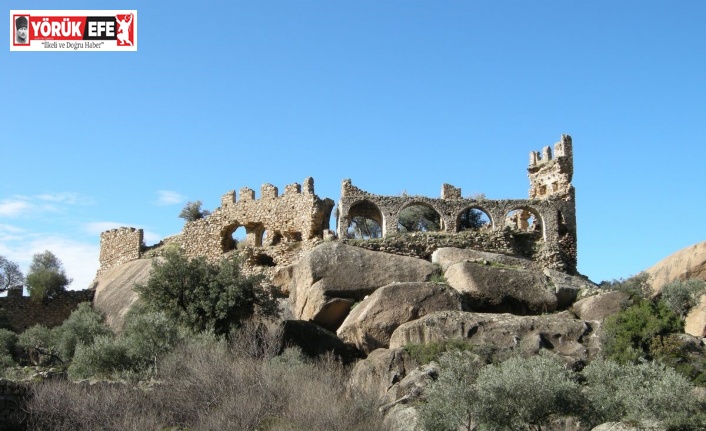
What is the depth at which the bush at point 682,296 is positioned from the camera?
127ft

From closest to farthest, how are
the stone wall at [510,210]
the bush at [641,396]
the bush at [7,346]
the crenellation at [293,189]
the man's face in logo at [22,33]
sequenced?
the bush at [641,396]
the man's face in logo at [22,33]
the bush at [7,346]
the stone wall at [510,210]
the crenellation at [293,189]

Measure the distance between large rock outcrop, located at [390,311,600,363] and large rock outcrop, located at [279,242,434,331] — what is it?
157 inches

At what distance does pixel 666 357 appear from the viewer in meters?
31.5

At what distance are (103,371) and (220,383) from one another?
5398 mm

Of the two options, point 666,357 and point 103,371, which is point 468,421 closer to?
point 666,357

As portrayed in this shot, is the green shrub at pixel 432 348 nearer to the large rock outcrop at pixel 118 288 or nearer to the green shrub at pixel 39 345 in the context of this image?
the green shrub at pixel 39 345

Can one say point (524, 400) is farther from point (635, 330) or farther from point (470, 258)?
point (470, 258)

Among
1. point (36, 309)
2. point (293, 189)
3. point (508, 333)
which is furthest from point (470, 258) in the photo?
point (36, 309)

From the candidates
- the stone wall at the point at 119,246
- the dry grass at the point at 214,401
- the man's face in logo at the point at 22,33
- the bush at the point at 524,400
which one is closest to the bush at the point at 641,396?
the bush at the point at 524,400

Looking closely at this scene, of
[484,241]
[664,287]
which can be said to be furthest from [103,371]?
[664,287]

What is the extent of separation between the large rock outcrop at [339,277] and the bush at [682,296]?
10092 millimetres

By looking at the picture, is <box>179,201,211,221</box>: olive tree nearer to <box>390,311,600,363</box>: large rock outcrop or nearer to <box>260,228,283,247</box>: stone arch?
<box>260,228,283,247</box>: stone arch

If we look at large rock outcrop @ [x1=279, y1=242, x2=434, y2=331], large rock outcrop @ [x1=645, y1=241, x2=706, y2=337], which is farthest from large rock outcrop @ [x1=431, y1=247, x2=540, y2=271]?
large rock outcrop @ [x1=645, y1=241, x2=706, y2=337]

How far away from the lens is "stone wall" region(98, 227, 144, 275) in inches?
2016
